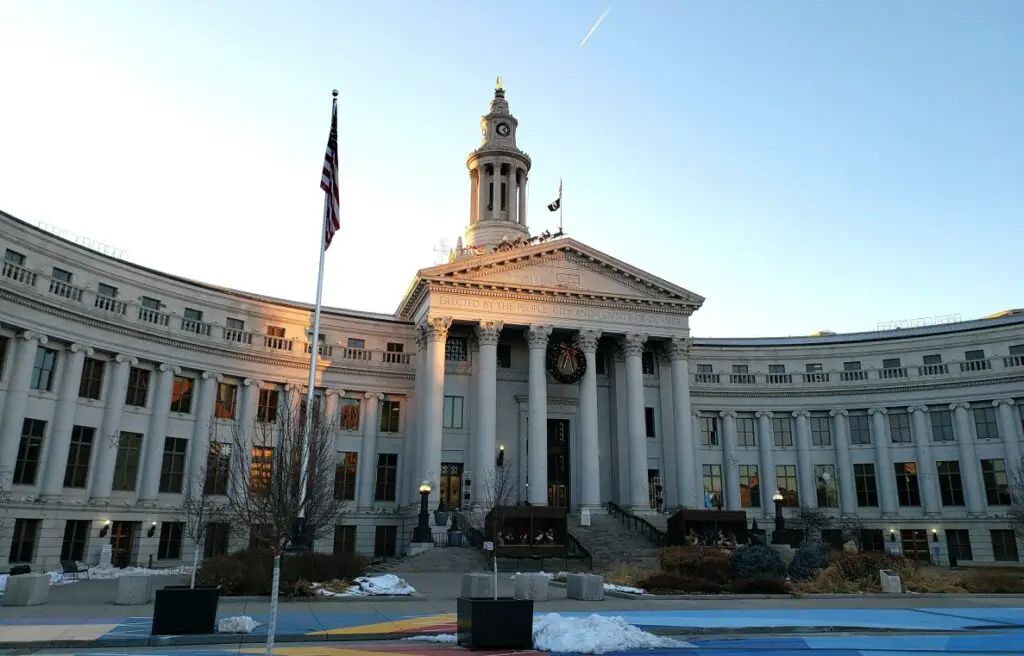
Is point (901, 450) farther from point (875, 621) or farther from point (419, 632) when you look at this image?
point (419, 632)

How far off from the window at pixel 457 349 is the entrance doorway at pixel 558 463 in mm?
6988

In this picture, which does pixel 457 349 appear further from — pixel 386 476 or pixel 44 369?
pixel 44 369

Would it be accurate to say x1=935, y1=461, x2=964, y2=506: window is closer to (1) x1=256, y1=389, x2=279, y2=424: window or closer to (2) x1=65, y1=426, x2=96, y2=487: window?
(1) x1=256, y1=389, x2=279, y2=424: window

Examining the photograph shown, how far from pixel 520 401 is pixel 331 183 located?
24.0 meters

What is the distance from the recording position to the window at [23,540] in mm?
33969

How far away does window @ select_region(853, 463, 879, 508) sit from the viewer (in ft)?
176

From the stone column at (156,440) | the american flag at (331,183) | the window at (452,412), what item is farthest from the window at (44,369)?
the window at (452,412)

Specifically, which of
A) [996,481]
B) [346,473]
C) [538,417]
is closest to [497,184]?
[538,417]

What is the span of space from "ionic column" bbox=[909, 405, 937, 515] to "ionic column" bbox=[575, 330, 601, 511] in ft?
69.9

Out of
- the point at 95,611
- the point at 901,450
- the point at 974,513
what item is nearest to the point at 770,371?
the point at 901,450

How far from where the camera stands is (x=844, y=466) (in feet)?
180

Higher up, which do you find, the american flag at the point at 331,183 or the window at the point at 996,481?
the american flag at the point at 331,183

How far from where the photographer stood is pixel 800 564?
29.5 metres

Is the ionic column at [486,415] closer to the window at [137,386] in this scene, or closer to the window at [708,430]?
the window at [708,430]
